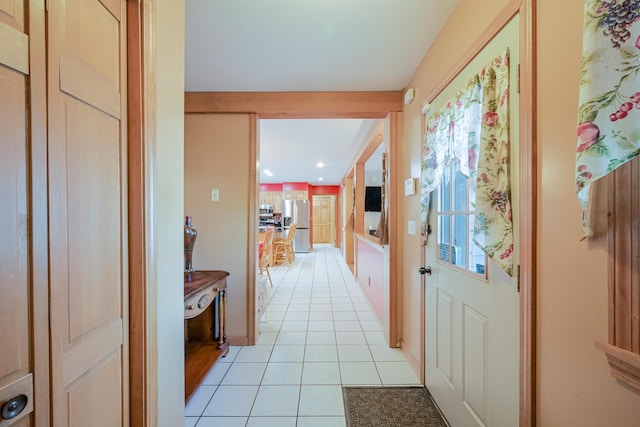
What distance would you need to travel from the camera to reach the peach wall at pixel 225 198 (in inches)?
100.0

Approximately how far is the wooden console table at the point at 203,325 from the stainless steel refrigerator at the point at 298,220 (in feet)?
20.5

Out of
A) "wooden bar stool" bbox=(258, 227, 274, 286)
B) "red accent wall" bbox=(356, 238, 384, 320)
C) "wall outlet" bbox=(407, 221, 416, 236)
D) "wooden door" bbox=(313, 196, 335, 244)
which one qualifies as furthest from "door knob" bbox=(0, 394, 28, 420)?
"wooden door" bbox=(313, 196, 335, 244)

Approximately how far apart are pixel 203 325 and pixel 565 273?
2.60 meters

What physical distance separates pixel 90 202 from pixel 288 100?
2.05 m

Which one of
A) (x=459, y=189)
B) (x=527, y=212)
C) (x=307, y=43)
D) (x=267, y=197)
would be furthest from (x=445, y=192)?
(x=267, y=197)

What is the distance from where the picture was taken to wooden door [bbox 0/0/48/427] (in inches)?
21.4

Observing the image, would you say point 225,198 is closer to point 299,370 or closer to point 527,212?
point 299,370

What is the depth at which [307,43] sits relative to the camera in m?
1.77

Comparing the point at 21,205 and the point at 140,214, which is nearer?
the point at 21,205

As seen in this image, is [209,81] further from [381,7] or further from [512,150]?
[512,150]

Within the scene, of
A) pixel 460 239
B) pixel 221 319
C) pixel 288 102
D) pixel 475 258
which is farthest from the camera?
pixel 288 102

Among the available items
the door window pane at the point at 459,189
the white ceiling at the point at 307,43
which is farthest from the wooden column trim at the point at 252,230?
the door window pane at the point at 459,189

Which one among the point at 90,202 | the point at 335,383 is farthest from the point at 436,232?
the point at 90,202

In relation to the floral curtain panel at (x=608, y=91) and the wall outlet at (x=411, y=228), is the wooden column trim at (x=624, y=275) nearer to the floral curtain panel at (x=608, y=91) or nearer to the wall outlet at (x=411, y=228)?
the floral curtain panel at (x=608, y=91)
